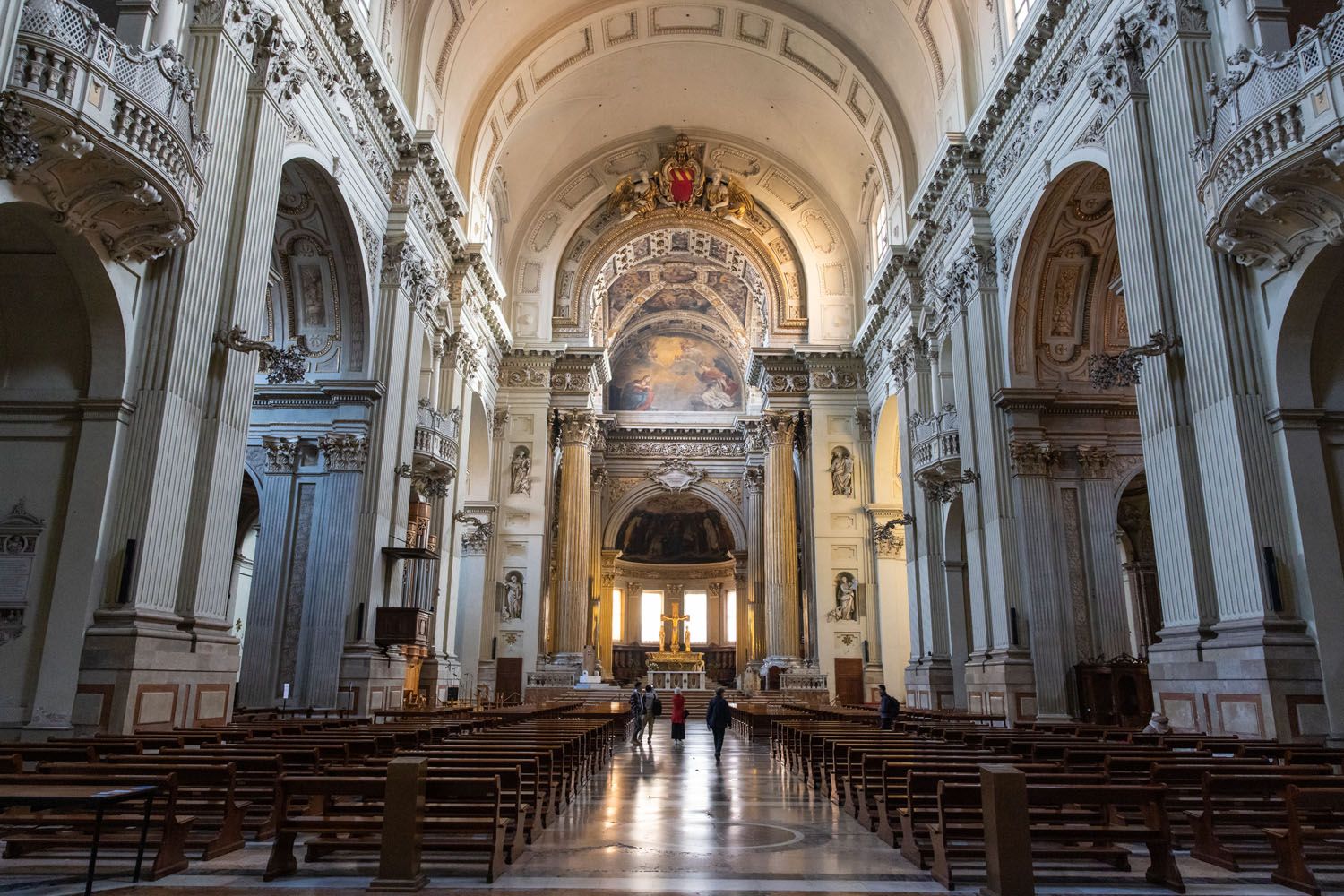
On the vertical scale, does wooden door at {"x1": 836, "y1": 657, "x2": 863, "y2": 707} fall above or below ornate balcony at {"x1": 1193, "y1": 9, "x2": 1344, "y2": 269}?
below

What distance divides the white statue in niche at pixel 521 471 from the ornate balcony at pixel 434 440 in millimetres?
8738

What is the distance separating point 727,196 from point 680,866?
28834mm

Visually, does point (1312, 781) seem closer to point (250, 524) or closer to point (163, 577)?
point (163, 577)

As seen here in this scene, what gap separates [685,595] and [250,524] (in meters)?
27.5

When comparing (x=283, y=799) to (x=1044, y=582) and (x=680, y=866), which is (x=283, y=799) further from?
(x=1044, y=582)

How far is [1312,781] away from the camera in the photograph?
5672 millimetres

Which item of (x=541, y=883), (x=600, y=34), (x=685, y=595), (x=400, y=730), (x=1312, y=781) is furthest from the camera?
(x=685, y=595)

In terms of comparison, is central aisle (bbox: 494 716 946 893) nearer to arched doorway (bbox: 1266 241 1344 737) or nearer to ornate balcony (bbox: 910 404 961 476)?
Answer: arched doorway (bbox: 1266 241 1344 737)

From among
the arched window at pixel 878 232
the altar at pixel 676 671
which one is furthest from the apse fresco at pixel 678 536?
the arched window at pixel 878 232

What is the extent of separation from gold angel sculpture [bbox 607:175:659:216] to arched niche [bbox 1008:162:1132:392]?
17.7 m

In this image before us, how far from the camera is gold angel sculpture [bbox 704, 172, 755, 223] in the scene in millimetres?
31953

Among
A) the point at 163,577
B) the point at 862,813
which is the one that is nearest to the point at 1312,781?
the point at 862,813

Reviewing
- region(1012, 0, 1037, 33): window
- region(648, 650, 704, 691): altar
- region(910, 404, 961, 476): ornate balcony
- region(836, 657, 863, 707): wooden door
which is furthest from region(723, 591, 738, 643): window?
region(1012, 0, 1037, 33): window

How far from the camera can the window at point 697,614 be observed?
4694 centimetres
